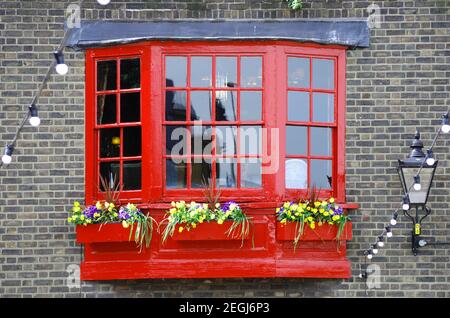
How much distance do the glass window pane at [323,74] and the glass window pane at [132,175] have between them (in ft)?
6.93

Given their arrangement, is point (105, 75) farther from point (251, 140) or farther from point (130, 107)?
point (251, 140)

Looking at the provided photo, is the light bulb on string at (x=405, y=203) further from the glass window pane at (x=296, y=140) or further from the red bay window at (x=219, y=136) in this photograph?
the glass window pane at (x=296, y=140)

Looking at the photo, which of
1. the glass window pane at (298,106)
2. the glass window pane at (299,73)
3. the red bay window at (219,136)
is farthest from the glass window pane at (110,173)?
the glass window pane at (299,73)

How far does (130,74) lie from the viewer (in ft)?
31.0

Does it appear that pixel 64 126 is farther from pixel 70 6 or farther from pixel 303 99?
pixel 303 99

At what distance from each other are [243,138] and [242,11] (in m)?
1.39

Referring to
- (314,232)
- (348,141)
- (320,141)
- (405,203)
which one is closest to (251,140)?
(320,141)

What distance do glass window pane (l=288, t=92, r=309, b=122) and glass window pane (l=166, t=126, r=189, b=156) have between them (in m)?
1.14

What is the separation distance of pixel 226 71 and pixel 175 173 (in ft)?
4.00

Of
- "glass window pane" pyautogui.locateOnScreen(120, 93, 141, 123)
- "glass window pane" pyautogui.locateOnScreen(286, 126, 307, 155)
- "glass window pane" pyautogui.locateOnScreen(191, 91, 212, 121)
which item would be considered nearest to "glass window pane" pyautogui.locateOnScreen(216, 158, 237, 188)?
"glass window pane" pyautogui.locateOnScreen(191, 91, 212, 121)

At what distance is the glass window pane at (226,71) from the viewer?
9352 millimetres

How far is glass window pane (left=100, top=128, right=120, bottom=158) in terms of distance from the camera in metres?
9.48
